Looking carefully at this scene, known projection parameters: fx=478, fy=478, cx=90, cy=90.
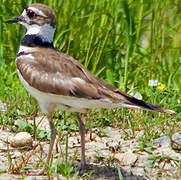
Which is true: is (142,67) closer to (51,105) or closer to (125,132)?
(125,132)

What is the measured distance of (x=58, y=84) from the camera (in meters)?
3.89

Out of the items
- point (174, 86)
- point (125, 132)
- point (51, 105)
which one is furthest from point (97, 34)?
point (51, 105)

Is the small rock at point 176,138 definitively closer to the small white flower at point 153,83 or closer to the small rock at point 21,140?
the small white flower at point 153,83

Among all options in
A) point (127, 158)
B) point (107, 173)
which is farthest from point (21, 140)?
point (127, 158)

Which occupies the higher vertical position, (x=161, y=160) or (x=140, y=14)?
(x=140, y=14)

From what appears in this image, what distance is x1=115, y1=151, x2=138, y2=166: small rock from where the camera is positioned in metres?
4.11

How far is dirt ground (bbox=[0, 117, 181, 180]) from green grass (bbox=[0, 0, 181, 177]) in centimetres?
91

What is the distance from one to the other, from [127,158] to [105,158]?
0.20 m

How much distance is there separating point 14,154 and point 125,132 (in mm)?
1081

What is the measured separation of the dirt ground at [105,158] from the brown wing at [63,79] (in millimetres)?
535

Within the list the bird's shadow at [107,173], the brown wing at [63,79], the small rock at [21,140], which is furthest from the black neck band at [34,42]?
the bird's shadow at [107,173]

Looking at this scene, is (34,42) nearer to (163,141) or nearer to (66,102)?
(66,102)

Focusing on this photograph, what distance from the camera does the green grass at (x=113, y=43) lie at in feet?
18.6

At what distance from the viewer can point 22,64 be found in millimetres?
4082
